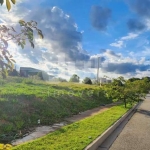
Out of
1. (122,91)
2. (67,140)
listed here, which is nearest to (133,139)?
(67,140)

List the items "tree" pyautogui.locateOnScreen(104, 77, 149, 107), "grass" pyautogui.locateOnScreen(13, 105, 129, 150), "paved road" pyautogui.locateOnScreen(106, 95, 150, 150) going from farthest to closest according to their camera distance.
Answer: "tree" pyautogui.locateOnScreen(104, 77, 149, 107)
"paved road" pyautogui.locateOnScreen(106, 95, 150, 150)
"grass" pyautogui.locateOnScreen(13, 105, 129, 150)

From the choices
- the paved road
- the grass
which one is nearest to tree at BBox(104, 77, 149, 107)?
the paved road

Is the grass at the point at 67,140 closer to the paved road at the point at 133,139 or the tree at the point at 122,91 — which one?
the paved road at the point at 133,139

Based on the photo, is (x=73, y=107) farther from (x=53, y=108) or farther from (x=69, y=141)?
(x=69, y=141)

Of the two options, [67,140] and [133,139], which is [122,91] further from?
[67,140]

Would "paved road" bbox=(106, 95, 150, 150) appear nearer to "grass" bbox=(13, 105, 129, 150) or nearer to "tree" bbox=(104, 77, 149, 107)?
"grass" bbox=(13, 105, 129, 150)

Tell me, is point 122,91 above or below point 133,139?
above

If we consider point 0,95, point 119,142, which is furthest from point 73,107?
point 119,142

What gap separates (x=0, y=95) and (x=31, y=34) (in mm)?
9505

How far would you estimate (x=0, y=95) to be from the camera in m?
10.8

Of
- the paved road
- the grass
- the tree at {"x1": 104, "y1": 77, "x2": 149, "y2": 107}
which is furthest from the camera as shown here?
the tree at {"x1": 104, "y1": 77, "x2": 149, "y2": 107}

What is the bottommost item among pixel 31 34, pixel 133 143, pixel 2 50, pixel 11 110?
pixel 133 143

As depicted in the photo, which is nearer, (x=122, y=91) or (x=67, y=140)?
(x=67, y=140)

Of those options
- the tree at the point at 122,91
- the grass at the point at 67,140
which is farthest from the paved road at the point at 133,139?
the tree at the point at 122,91
